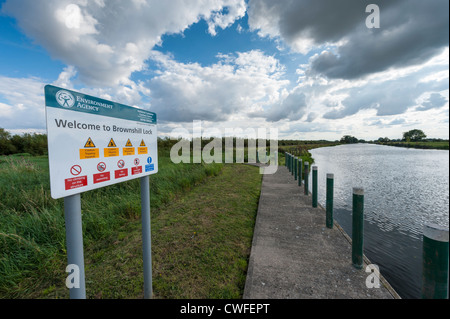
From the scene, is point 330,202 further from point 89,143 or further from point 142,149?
point 89,143

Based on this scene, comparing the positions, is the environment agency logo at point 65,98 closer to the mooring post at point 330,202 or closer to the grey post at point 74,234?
the grey post at point 74,234

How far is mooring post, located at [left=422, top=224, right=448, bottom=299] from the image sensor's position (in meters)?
1.46

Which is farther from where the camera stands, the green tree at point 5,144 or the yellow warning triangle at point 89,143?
the green tree at point 5,144

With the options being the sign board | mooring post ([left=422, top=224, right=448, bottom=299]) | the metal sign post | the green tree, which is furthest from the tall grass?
the green tree

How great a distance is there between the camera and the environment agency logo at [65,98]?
1352 millimetres

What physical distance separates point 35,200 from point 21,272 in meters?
2.93

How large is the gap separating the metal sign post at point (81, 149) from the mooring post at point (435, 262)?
263 cm

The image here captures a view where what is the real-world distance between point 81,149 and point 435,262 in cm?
284

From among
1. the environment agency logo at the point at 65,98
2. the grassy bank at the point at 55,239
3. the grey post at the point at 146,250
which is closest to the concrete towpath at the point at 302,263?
the grassy bank at the point at 55,239

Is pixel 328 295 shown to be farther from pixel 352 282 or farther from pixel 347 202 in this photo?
pixel 347 202

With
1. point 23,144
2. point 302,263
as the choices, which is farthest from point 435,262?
point 23,144

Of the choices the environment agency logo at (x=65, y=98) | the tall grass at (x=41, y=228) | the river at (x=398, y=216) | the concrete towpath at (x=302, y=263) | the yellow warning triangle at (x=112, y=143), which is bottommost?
the river at (x=398, y=216)

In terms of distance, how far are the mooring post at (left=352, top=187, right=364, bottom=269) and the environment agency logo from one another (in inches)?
136
